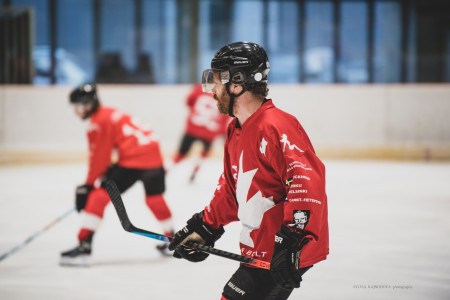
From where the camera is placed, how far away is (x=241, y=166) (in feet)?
5.82

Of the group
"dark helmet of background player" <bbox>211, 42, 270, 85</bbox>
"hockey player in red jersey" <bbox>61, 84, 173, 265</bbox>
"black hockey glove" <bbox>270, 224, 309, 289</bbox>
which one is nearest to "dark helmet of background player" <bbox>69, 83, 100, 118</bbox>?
"hockey player in red jersey" <bbox>61, 84, 173, 265</bbox>

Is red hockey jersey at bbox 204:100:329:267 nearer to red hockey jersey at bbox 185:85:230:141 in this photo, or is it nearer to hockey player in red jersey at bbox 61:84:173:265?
hockey player in red jersey at bbox 61:84:173:265

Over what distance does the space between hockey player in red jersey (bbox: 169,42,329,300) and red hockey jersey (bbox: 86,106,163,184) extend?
68.4 inches

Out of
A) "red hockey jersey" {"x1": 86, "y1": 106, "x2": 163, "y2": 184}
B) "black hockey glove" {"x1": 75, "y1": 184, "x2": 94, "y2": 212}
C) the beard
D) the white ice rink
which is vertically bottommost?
the white ice rink

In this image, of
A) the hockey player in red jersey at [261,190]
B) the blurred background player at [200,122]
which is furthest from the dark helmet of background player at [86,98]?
the blurred background player at [200,122]

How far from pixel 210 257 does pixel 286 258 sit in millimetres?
2118

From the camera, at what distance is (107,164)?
362 centimetres

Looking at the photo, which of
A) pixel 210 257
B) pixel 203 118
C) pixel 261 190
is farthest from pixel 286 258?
pixel 203 118

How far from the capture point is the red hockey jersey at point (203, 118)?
6879mm

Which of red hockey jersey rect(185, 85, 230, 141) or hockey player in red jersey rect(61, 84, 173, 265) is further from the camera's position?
red hockey jersey rect(185, 85, 230, 141)

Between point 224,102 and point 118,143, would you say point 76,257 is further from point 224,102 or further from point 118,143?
point 224,102

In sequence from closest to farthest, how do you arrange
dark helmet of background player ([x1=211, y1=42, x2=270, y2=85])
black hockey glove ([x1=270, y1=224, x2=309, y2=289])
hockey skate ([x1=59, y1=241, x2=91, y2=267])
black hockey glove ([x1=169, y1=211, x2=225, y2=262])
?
1. black hockey glove ([x1=270, y1=224, x2=309, y2=289])
2. dark helmet of background player ([x1=211, y1=42, x2=270, y2=85])
3. black hockey glove ([x1=169, y1=211, x2=225, y2=262])
4. hockey skate ([x1=59, y1=241, x2=91, y2=267])

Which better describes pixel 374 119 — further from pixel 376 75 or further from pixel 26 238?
pixel 26 238

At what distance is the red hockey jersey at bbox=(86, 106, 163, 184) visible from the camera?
3574 millimetres
